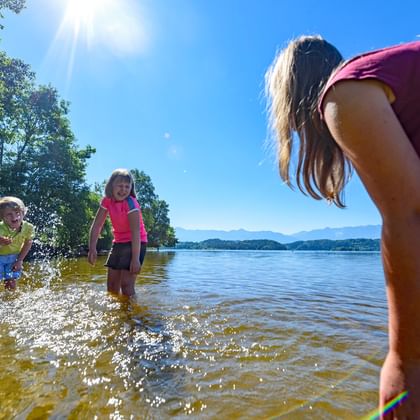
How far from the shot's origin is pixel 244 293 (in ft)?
22.2

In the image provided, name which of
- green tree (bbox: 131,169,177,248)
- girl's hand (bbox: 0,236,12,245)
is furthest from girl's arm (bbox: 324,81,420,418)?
green tree (bbox: 131,169,177,248)

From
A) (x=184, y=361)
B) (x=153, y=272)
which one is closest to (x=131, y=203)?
(x=184, y=361)

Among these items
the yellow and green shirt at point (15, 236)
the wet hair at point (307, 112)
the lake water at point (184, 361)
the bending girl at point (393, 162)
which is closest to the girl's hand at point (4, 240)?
the yellow and green shirt at point (15, 236)

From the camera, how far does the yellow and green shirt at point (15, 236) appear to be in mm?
5656

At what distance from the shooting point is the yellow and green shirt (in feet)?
18.6

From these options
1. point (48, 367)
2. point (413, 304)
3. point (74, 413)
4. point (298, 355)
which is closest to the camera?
point (413, 304)

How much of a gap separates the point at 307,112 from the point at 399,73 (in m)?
0.40

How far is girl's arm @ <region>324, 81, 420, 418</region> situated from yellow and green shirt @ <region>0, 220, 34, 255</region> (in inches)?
255

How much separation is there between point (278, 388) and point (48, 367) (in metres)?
1.88

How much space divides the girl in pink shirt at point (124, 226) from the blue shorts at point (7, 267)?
6.72 ft

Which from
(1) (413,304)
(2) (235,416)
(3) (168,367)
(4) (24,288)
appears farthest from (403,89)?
(4) (24,288)

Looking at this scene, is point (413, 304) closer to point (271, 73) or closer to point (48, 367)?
point (271, 73)

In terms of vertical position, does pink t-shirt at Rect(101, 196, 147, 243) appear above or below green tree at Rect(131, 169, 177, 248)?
below

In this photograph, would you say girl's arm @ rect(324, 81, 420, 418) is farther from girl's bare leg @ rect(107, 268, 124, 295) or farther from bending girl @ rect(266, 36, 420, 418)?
girl's bare leg @ rect(107, 268, 124, 295)
